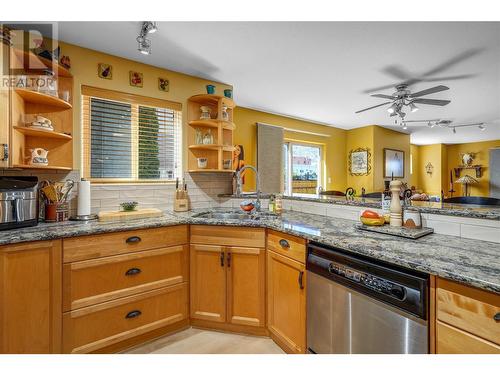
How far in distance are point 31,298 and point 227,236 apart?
1.16 meters

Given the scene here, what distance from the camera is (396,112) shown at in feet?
11.1

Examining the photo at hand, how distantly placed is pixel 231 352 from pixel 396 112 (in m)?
3.50

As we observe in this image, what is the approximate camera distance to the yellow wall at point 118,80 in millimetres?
2039

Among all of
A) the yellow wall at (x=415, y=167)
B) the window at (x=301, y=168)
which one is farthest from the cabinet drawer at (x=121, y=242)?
the yellow wall at (x=415, y=167)

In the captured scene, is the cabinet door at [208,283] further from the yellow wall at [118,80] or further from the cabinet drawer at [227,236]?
the yellow wall at [118,80]

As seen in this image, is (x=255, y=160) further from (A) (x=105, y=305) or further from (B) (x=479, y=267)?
(B) (x=479, y=267)

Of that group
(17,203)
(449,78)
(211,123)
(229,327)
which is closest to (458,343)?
(229,327)

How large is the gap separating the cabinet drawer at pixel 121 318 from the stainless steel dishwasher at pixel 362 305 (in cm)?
100

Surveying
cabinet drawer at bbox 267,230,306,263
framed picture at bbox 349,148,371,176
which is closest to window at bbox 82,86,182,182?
cabinet drawer at bbox 267,230,306,263

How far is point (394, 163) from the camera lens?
5730mm

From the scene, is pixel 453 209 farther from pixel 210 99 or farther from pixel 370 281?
pixel 210 99

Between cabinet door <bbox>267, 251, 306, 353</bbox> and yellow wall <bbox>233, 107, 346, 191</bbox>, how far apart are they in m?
2.48

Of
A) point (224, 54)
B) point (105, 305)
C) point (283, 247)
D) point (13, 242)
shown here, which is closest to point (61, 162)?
point (13, 242)

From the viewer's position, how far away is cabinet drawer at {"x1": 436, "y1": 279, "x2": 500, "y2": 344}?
774 millimetres
